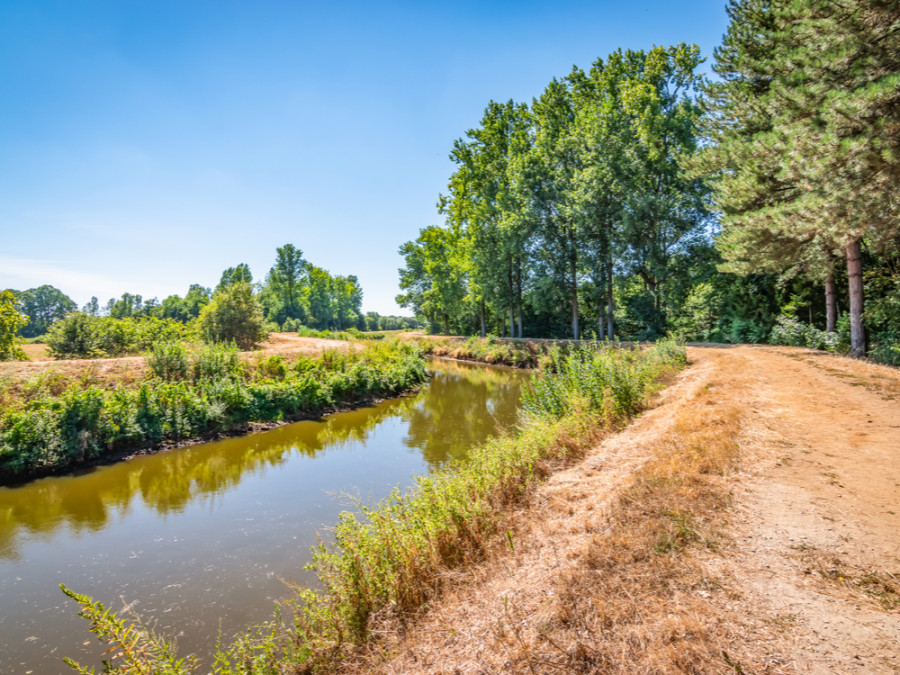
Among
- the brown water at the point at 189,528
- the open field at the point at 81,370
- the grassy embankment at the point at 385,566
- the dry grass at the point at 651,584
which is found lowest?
the brown water at the point at 189,528

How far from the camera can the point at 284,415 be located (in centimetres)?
1382

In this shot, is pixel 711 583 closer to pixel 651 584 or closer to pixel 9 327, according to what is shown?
pixel 651 584

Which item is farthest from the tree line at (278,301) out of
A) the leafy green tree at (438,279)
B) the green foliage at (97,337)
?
the green foliage at (97,337)

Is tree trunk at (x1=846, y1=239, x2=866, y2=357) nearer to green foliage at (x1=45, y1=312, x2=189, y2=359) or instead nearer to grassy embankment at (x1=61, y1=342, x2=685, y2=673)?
grassy embankment at (x1=61, y1=342, x2=685, y2=673)

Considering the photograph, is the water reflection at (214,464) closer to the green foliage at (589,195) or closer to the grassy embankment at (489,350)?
the grassy embankment at (489,350)

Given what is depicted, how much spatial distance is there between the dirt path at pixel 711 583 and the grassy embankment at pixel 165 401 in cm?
1035

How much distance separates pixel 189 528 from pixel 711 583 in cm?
753

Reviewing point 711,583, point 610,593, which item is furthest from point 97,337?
point 711,583

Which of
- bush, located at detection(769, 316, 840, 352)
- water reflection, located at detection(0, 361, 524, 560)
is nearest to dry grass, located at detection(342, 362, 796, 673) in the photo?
water reflection, located at detection(0, 361, 524, 560)

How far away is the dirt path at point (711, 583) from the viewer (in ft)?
7.73

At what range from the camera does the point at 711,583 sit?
2.90 metres

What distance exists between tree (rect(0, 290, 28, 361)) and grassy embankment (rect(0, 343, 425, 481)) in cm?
579

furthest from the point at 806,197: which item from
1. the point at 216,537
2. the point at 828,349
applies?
Result: the point at 216,537

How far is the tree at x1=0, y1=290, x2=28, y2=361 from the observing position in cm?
1412
